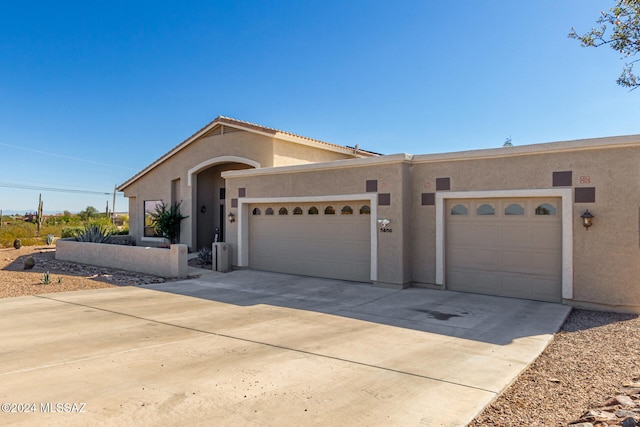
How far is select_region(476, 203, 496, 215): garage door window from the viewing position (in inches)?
411

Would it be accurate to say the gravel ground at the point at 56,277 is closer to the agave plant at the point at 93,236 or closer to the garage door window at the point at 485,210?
the agave plant at the point at 93,236

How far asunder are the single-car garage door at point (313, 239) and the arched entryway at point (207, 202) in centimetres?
510

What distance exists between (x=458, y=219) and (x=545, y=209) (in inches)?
80.7

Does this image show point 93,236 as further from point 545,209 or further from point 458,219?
point 545,209


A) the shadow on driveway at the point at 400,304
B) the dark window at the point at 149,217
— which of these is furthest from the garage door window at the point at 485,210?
the dark window at the point at 149,217

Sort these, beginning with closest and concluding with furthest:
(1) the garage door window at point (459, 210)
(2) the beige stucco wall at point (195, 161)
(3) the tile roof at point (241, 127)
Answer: (1) the garage door window at point (459, 210) → (3) the tile roof at point (241, 127) → (2) the beige stucco wall at point (195, 161)

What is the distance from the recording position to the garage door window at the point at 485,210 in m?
10.4

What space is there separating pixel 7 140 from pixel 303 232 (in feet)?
176

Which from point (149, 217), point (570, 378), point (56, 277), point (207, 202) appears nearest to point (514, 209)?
point (570, 378)

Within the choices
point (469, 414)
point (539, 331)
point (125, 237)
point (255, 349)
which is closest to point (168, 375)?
point (255, 349)

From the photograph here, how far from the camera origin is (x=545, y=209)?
9742 mm

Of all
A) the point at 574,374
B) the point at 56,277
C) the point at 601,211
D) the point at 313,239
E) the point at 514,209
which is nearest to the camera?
the point at 574,374

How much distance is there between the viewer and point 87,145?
40.4 meters

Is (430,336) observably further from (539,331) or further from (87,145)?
(87,145)
